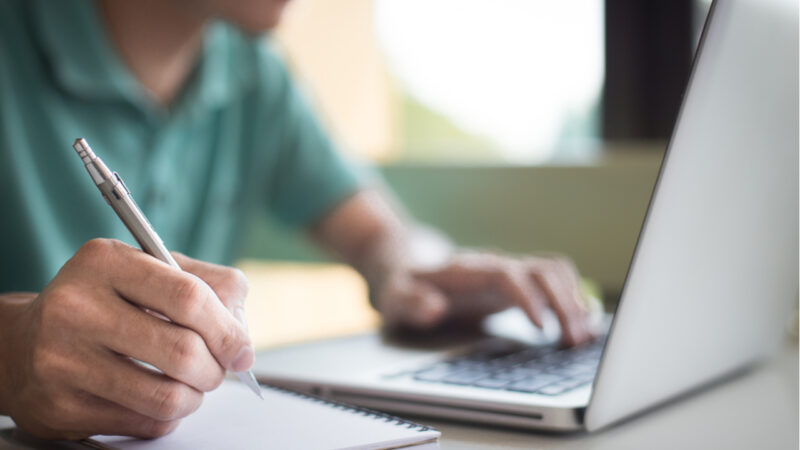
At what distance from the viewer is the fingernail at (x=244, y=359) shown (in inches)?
13.4

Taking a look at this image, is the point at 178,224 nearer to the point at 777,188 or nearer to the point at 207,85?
the point at 207,85

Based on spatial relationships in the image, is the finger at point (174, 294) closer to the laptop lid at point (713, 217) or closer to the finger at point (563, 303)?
the laptop lid at point (713, 217)

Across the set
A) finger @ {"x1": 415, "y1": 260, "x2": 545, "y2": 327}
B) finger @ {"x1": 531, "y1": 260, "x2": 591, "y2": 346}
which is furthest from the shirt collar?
finger @ {"x1": 531, "y1": 260, "x2": 591, "y2": 346}

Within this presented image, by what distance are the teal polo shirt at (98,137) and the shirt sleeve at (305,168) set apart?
0.06 metres

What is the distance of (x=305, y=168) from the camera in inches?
46.0

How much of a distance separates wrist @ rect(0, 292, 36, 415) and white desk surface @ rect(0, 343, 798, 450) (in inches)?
1.0

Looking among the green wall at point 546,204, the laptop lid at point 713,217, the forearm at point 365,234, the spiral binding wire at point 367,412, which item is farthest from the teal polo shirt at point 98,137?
the laptop lid at point 713,217

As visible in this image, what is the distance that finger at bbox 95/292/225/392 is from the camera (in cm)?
33

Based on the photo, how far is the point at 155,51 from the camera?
949 millimetres

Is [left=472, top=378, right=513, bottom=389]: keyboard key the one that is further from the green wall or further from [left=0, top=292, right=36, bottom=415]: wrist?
the green wall

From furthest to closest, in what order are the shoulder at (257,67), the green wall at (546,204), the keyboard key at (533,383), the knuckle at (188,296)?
the green wall at (546,204)
the shoulder at (257,67)
the keyboard key at (533,383)
the knuckle at (188,296)

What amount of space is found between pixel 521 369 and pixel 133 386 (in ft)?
0.85

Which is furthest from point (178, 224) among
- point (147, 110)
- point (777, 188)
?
point (777, 188)

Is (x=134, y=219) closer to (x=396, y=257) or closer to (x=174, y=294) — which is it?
(x=174, y=294)
